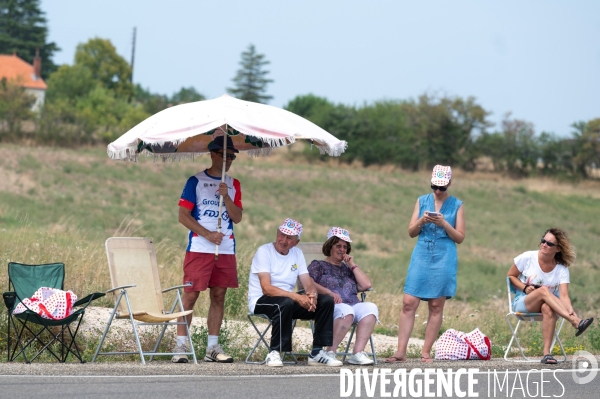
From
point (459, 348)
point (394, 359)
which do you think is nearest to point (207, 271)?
point (394, 359)

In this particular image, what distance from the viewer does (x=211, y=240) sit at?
8797 millimetres

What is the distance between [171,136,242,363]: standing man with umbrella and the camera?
28.9 feet

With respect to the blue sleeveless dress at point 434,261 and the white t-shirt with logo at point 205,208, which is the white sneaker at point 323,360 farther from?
the white t-shirt with logo at point 205,208

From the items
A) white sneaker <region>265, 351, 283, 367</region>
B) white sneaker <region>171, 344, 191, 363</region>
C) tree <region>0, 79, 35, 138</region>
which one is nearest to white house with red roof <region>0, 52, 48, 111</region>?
tree <region>0, 79, 35, 138</region>

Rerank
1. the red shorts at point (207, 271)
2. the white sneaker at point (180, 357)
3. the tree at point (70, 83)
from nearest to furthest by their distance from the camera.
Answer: the white sneaker at point (180, 357) → the red shorts at point (207, 271) → the tree at point (70, 83)

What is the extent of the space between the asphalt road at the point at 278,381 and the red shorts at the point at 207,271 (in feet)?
2.52

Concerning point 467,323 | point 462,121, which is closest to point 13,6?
point 462,121

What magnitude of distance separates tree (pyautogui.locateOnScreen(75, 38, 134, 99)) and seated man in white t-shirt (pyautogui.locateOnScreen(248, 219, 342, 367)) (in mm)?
83088

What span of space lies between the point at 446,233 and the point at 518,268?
114 cm

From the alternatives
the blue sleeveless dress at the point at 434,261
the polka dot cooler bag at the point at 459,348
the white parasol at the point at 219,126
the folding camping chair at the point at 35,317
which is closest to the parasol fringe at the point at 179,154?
the white parasol at the point at 219,126

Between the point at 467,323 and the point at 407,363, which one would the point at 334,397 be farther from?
the point at 467,323

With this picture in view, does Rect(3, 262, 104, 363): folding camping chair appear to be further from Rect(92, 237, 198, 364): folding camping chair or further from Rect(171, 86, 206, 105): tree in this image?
Rect(171, 86, 206, 105): tree

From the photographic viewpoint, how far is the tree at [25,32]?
98.4 metres

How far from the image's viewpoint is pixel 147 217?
38.2 metres
